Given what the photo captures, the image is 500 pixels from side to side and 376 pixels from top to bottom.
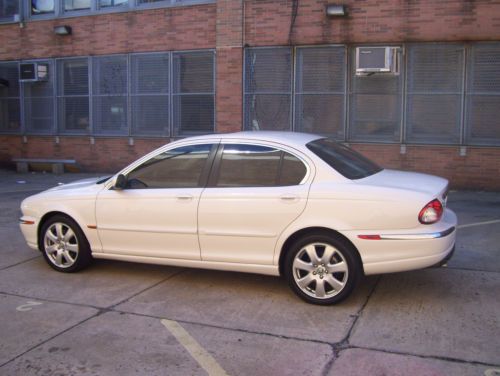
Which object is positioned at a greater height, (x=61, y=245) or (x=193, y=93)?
(x=193, y=93)

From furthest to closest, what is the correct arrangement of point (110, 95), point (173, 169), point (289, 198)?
point (110, 95) → point (173, 169) → point (289, 198)

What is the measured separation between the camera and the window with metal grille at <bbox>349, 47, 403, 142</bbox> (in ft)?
42.2

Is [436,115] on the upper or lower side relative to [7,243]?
upper

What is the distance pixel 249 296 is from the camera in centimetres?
553

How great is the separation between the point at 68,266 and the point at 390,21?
920cm

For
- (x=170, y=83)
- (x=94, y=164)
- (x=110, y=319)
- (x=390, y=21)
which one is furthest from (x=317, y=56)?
(x=110, y=319)

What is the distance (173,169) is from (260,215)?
1.13 m

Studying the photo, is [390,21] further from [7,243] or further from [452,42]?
[7,243]

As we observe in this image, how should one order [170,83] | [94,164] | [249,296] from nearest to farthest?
[249,296], [170,83], [94,164]

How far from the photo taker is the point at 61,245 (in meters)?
6.38

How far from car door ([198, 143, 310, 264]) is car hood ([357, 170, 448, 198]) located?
658 mm

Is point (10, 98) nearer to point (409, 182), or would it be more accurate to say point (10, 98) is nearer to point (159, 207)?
point (159, 207)

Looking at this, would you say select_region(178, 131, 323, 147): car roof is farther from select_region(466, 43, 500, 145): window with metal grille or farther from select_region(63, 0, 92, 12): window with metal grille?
select_region(63, 0, 92, 12): window with metal grille

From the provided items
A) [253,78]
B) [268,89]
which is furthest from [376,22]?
[253,78]
